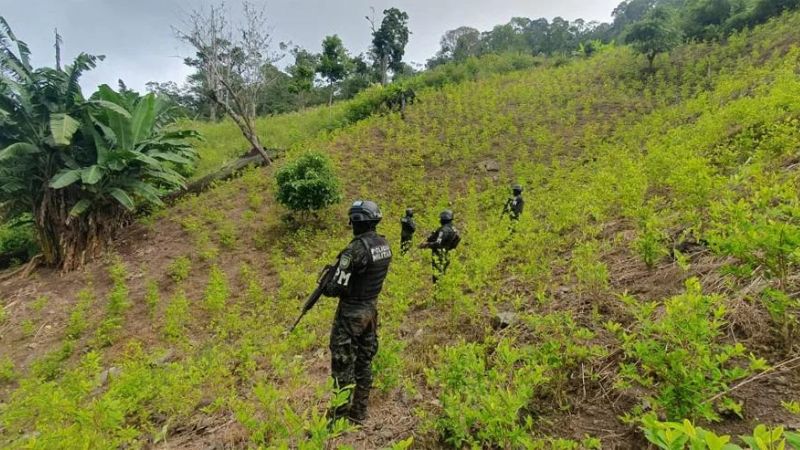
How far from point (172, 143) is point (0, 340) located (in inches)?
221

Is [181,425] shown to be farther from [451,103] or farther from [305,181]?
[451,103]

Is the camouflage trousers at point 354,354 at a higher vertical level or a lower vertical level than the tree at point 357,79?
lower

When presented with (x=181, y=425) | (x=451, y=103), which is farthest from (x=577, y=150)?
(x=181, y=425)

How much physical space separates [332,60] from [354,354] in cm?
2813

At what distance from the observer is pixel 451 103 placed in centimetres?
1845

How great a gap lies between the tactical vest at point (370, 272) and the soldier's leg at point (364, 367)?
210 mm

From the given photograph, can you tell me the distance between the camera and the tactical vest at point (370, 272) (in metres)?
3.58

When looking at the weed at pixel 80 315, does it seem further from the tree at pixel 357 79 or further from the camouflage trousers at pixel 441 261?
the tree at pixel 357 79

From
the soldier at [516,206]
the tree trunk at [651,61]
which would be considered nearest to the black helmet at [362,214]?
the soldier at [516,206]

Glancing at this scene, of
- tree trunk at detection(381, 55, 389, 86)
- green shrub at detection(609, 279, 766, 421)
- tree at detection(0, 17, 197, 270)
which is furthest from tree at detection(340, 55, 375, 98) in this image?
green shrub at detection(609, 279, 766, 421)

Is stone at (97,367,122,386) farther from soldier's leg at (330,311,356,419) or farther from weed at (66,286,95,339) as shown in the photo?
soldier's leg at (330,311,356,419)

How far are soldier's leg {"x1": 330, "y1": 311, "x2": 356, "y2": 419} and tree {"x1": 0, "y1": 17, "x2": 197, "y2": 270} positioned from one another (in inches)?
311

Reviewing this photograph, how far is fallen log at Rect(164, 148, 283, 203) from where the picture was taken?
497 inches

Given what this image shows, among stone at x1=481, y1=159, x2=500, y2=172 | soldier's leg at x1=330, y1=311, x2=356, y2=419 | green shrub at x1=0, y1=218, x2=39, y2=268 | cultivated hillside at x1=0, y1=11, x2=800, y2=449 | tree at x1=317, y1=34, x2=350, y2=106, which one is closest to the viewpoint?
cultivated hillside at x1=0, y1=11, x2=800, y2=449
